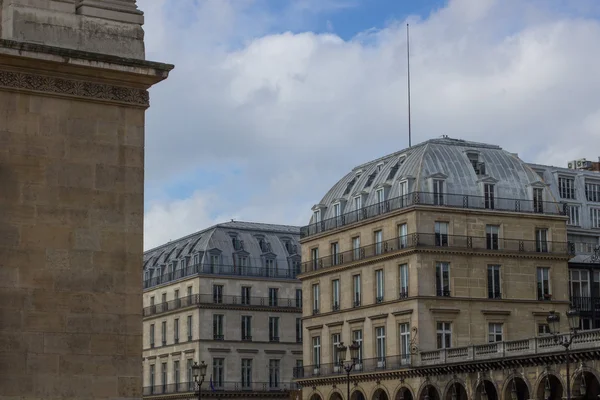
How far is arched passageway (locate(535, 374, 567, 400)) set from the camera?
7281cm

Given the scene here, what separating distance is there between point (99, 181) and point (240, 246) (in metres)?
103

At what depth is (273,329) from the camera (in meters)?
123

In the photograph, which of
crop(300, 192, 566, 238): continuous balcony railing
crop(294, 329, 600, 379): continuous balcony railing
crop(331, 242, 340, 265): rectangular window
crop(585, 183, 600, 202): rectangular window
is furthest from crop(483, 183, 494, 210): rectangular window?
crop(585, 183, 600, 202): rectangular window

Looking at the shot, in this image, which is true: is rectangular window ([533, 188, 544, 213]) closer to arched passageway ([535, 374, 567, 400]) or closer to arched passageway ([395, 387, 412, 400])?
arched passageway ([395, 387, 412, 400])

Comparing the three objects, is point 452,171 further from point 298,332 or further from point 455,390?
point 298,332

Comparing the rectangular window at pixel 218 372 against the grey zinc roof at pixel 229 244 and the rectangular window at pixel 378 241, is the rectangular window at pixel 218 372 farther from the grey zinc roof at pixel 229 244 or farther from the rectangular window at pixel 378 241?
the rectangular window at pixel 378 241

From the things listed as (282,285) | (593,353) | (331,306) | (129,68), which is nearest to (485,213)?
(331,306)

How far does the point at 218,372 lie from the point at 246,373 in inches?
116

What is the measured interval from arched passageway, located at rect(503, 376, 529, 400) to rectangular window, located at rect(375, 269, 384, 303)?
559 inches

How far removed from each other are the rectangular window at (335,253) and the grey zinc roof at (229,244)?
28.4m

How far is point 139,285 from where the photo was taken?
73.8ft

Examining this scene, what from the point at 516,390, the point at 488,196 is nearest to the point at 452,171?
the point at 488,196

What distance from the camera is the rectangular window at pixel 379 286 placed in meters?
89.1

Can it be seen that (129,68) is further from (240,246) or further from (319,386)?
(240,246)
